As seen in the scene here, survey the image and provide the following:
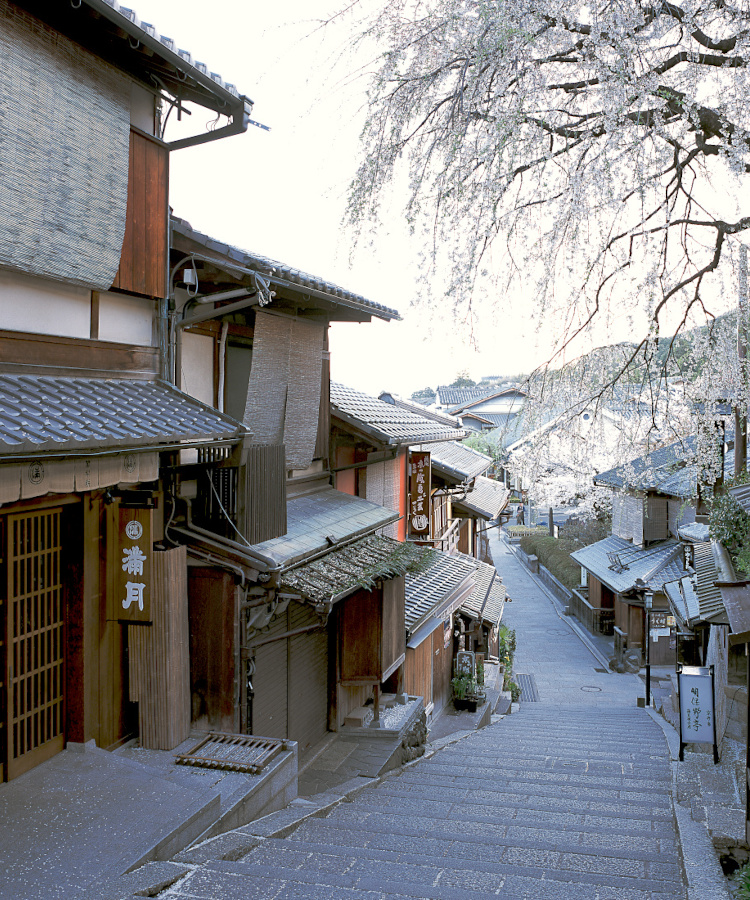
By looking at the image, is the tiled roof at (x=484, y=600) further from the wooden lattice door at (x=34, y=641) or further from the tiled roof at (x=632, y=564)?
the wooden lattice door at (x=34, y=641)

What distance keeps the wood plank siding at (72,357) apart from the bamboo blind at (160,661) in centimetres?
198

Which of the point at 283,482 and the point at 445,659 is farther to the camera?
the point at 445,659

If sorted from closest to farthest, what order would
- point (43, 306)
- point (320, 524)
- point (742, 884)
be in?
1. point (742, 884)
2. point (43, 306)
3. point (320, 524)

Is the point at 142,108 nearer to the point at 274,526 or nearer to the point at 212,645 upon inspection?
the point at 274,526

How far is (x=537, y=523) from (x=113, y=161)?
56555 mm

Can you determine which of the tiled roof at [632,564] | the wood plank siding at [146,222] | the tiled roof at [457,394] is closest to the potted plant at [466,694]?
the tiled roof at [632,564]

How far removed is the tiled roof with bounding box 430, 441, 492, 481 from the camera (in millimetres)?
20578

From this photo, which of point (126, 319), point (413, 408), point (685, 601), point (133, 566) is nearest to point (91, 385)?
point (126, 319)

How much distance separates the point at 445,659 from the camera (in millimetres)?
18766

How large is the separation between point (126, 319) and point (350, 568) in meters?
4.47

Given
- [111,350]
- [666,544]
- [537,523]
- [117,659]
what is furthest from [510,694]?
[537,523]

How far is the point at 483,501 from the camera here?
27172 millimetres

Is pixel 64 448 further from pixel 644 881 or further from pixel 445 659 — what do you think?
pixel 445 659

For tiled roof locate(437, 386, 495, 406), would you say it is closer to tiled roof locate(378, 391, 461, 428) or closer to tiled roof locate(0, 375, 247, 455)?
tiled roof locate(378, 391, 461, 428)
